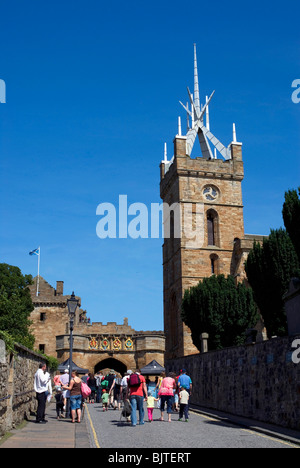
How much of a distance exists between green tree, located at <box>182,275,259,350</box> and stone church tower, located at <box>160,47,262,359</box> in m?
7.14

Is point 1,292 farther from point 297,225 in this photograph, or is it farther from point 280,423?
point 280,423

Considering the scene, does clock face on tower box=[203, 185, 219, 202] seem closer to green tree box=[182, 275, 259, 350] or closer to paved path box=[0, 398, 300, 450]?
green tree box=[182, 275, 259, 350]

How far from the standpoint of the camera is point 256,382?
15062 millimetres

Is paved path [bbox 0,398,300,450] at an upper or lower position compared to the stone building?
lower

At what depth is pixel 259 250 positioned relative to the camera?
28.9 m

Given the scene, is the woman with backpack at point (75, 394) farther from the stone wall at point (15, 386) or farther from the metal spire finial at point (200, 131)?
the metal spire finial at point (200, 131)

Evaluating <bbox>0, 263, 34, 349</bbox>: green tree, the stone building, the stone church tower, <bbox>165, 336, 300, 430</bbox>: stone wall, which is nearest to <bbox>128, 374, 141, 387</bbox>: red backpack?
<bbox>165, 336, 300, 430</bbox>: stone wall

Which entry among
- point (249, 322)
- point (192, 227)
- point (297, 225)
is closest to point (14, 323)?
point (192, 227)

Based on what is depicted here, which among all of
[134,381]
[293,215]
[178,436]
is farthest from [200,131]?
[178,436]

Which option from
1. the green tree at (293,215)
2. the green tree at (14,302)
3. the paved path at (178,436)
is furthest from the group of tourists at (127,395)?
the green tree at (14,302)

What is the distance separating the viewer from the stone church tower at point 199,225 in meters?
42.6

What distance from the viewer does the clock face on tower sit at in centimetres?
4553
